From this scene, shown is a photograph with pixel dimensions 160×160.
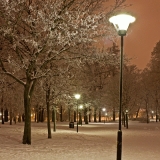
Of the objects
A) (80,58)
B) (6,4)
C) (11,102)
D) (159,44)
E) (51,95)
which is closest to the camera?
(6,4)

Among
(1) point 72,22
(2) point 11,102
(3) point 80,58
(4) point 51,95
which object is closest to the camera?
(1) point 72,22

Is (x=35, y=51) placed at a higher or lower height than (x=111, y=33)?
lower

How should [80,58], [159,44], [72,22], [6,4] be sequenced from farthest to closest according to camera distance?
[159,44], [80,58], [72,22], [6,4]

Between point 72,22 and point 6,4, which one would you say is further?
point 72,22

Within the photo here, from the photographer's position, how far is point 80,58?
669 inches

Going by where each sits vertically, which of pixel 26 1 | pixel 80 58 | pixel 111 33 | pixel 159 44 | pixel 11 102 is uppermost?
pixel 159 44

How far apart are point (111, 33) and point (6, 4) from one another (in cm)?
561

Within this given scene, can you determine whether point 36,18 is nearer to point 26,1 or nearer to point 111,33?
point 26,1

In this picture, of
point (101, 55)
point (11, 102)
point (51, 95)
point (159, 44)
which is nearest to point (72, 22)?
point (101, 55)

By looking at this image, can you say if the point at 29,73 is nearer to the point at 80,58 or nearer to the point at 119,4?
the point at 80,58

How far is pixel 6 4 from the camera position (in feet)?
49.1

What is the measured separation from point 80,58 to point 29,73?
2.72 m

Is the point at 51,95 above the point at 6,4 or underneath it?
underneath

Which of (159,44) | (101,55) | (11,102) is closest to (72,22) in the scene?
(101,55)
